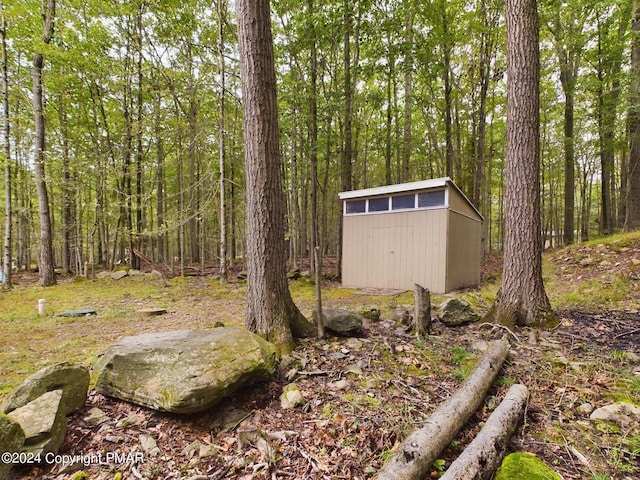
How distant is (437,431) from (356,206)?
811 cm

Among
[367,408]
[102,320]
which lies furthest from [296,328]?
[102,320]

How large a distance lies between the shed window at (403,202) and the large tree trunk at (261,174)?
595 centimetres

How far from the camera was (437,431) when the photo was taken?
181cm

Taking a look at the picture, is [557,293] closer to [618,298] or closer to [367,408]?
[618,298]

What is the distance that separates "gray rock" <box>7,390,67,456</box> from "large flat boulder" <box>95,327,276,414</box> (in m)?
0.43

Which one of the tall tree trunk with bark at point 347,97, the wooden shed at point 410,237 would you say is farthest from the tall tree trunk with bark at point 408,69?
the wooden shed at point 410,237

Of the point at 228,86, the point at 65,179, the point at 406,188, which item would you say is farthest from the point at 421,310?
the point at 65,179

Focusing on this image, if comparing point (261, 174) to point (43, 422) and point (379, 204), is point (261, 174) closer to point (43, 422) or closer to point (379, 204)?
point (43, 422)

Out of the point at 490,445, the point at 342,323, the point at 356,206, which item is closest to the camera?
the point at 490,445

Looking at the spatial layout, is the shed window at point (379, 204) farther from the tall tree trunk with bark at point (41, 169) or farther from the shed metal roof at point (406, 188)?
the tall tree trunk with bark at point (41, 169)

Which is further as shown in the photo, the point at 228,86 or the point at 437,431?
the point at 228,86

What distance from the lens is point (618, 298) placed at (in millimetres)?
4809

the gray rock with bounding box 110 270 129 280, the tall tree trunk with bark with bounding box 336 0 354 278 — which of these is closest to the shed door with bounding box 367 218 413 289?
the tall tree trunk with bark with bounding box 336 0 354 278

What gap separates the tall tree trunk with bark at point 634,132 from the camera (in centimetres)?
814
